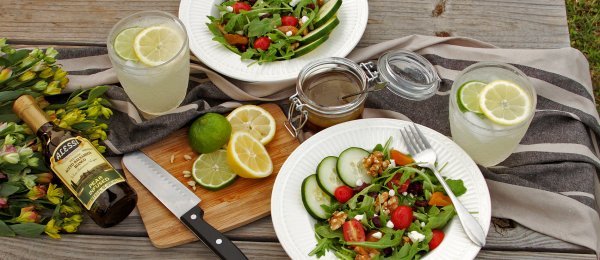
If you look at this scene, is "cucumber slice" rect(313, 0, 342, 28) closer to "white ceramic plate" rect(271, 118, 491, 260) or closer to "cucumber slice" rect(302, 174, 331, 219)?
"white ceramic plate" rect(271, 118, 491, 260)

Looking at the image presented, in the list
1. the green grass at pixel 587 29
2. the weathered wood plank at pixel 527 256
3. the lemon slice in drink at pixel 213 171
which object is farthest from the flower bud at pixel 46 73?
the green grass at pixel 587 29

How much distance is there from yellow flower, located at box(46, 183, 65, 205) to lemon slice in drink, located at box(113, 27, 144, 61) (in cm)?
43

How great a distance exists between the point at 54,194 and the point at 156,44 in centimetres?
53

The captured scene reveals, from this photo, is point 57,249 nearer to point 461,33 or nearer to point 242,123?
point 242,123

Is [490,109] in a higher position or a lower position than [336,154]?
higher

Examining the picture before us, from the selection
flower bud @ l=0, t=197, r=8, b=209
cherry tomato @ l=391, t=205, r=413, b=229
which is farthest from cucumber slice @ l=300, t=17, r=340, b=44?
flower bud @ l=0, t=197, r=8, b=209

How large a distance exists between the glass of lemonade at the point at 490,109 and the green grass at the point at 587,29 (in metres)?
1.39

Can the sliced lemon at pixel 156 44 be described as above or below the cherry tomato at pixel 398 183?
above

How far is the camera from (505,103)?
6.25ft

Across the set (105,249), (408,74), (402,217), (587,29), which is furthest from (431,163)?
(587,29)

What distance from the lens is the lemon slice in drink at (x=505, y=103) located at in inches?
74.2

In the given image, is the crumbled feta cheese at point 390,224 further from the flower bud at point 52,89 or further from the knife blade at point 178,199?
→ the flower bud at point 52,89

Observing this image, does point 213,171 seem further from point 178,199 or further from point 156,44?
point 156,44

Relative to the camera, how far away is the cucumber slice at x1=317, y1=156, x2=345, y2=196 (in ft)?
6.21
